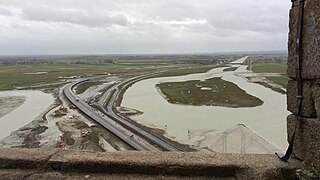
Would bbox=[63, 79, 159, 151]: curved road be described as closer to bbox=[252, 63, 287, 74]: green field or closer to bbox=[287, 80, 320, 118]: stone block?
bbox=[287, 80, 320, 118]: stone block

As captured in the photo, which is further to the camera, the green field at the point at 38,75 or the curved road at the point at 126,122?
the green field at the point at 38,75

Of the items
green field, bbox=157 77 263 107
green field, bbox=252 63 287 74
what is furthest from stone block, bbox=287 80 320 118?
green field, bbox=252 63 287 74

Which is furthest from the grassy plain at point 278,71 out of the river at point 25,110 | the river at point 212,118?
the river at point 25,110

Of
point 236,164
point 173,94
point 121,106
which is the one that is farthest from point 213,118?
point 236,164

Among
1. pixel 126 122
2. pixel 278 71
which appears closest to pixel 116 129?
pixel 126 122

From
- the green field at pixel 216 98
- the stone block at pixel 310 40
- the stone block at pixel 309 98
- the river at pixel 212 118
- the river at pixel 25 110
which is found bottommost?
the river at pixel 25 110

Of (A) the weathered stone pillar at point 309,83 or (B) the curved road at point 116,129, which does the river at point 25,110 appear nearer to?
(B) the curved road at point 116,129

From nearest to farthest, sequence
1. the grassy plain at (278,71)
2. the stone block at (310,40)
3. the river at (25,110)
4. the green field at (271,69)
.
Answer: the stone block at (310,40), the river at (25,110), the grassy plain at (278,71), the green field at (271,69)

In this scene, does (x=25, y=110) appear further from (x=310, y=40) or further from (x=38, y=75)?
(x=38, y=75)
